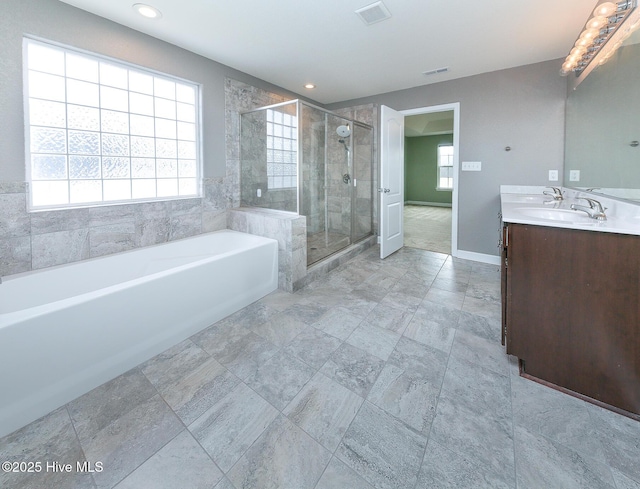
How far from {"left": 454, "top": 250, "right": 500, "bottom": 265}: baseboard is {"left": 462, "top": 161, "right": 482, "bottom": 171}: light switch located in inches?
43.2

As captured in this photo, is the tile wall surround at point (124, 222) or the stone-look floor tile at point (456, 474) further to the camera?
the tile wall surround at point (124, 222)

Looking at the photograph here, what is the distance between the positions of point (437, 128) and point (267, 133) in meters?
7.02

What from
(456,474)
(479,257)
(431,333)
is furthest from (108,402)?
(479,257)

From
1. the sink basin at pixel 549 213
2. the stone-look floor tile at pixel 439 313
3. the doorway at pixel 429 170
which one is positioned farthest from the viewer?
the doorway at pixel 429 170

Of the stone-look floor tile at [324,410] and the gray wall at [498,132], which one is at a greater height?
the gray wall at [498,132]

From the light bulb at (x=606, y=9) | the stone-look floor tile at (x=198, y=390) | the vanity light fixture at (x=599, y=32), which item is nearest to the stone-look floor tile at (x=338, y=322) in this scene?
the stone-look floor tile at (x=198, y=390)

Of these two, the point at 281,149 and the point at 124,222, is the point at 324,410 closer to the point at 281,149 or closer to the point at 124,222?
the point at 124,222

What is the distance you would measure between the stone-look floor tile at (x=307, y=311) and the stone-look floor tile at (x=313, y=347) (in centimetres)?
18

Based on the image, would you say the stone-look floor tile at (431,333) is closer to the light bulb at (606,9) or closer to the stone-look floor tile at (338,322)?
the stone-look floor tile at (338,322)

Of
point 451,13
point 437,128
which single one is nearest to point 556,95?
point 451,13

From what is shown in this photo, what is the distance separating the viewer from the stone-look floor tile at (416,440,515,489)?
3.53ft

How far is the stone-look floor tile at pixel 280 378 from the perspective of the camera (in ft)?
5.05

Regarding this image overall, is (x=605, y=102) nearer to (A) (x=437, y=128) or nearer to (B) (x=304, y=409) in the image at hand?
(B) (x=304, y=409)

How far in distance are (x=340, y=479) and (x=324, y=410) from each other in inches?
13.7
